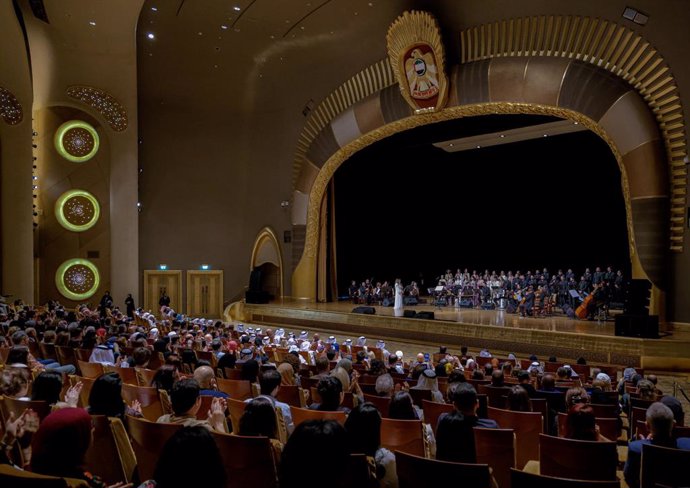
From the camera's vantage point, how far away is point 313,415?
4.01 m

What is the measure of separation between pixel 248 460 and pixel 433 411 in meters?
2.10

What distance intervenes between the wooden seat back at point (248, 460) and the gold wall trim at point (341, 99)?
629 inches

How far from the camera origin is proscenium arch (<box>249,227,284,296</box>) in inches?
830

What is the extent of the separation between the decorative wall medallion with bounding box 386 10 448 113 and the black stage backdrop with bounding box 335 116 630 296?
2234mm

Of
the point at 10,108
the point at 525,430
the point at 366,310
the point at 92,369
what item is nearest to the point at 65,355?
the point at 92,369

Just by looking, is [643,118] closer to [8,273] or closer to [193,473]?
[193,473]

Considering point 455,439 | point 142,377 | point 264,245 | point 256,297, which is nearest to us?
point 455,439

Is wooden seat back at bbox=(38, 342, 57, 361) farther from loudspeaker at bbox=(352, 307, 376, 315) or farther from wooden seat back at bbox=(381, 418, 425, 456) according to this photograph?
loudspeaker at bbox=(352, 307, 376, 315)

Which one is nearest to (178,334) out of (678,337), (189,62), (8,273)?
(8,273)

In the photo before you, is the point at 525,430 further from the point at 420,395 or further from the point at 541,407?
the point at 420,395

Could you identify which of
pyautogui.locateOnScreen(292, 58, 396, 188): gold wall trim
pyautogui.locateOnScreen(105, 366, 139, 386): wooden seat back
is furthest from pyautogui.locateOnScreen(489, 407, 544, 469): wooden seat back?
pyautogui.locateOnScreen(292, 58, 396, 188): gold wall trim

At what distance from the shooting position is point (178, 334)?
465 inches

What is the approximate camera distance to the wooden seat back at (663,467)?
3.01 metres

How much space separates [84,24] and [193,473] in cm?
1886
